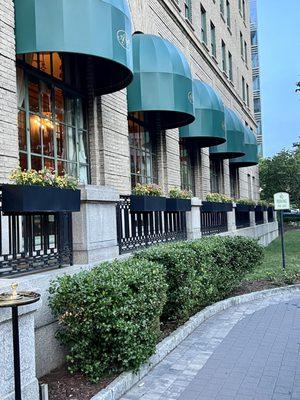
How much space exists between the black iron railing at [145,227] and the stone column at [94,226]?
3.46ft

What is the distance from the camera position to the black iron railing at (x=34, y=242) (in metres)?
5.07

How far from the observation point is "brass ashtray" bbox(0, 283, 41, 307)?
337 centimetres

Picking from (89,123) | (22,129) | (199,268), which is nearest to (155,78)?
(89,123)

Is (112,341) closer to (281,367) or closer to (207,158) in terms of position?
(281,367)

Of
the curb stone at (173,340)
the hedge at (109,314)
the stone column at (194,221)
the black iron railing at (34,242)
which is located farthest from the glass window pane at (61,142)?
the curb stone at (173,340)

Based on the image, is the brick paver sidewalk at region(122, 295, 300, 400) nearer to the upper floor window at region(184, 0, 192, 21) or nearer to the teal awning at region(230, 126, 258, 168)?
the upper floor window at region(184, 0, 192, 21)

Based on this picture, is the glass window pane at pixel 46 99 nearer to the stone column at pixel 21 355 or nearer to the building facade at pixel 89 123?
the building facade at pixel 89 123

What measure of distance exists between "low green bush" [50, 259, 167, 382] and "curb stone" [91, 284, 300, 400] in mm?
186

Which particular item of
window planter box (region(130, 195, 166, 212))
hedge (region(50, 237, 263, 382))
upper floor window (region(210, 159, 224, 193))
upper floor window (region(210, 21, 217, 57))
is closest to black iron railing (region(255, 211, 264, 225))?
upper floor window (region(210, 159, 224, 193))

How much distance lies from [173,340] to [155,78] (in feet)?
24.6

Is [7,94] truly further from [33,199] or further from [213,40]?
[213,40]

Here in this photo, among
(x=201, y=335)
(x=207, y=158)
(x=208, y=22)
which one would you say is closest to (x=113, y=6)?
(x=201, y=335)

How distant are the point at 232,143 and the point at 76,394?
17342 mm

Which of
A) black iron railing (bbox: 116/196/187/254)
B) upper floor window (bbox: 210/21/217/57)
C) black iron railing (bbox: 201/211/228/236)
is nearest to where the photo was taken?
black iron railing (bbox: 116/196/187/254)
